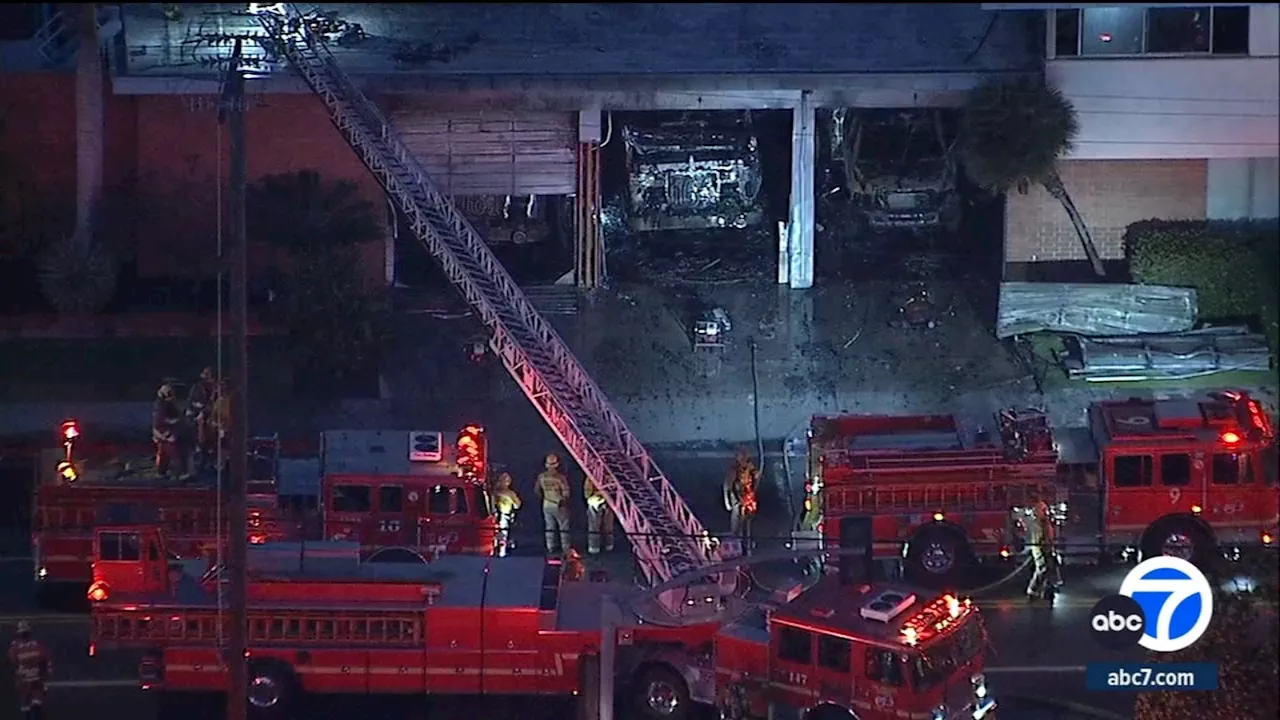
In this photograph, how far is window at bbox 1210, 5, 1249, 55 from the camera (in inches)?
885

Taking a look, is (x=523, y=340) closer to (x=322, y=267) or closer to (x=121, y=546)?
(x=322, y=267)

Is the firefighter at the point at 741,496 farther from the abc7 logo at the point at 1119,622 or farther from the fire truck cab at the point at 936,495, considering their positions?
the abc7 logo at the point at 1119,622

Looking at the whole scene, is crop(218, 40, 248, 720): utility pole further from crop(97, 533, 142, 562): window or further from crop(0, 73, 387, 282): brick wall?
crop(0, 73, 387, 282): brick wall

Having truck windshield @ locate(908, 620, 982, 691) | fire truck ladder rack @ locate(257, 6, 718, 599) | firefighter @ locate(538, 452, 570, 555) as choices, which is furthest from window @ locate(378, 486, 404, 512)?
truck windshield @ locate(908, 620, 982, 691)

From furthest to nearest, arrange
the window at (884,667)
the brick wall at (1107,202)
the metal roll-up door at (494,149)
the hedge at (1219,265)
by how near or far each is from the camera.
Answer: the brick wall at (1107,202) < the metal roll-up door at (494,149) < the hedge at (1219,265) < the window at (884,667)

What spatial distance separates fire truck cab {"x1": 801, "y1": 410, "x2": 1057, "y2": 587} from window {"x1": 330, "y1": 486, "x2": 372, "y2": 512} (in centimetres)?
360

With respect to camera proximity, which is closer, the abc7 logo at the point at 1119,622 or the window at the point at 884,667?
the window at the point at 884,667

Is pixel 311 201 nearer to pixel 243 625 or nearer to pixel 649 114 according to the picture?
pixel 649 114

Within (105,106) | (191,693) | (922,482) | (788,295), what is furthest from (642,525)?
(105,106)

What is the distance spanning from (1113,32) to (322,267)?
8.32 metres

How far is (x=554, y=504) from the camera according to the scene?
1812 centimetres

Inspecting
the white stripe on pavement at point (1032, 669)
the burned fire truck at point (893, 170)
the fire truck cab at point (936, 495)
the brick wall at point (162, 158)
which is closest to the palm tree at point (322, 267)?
the brick wall at point (162, 158)

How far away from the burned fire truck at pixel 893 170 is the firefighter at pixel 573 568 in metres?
7.64

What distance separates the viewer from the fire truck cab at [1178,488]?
57.6 feet
